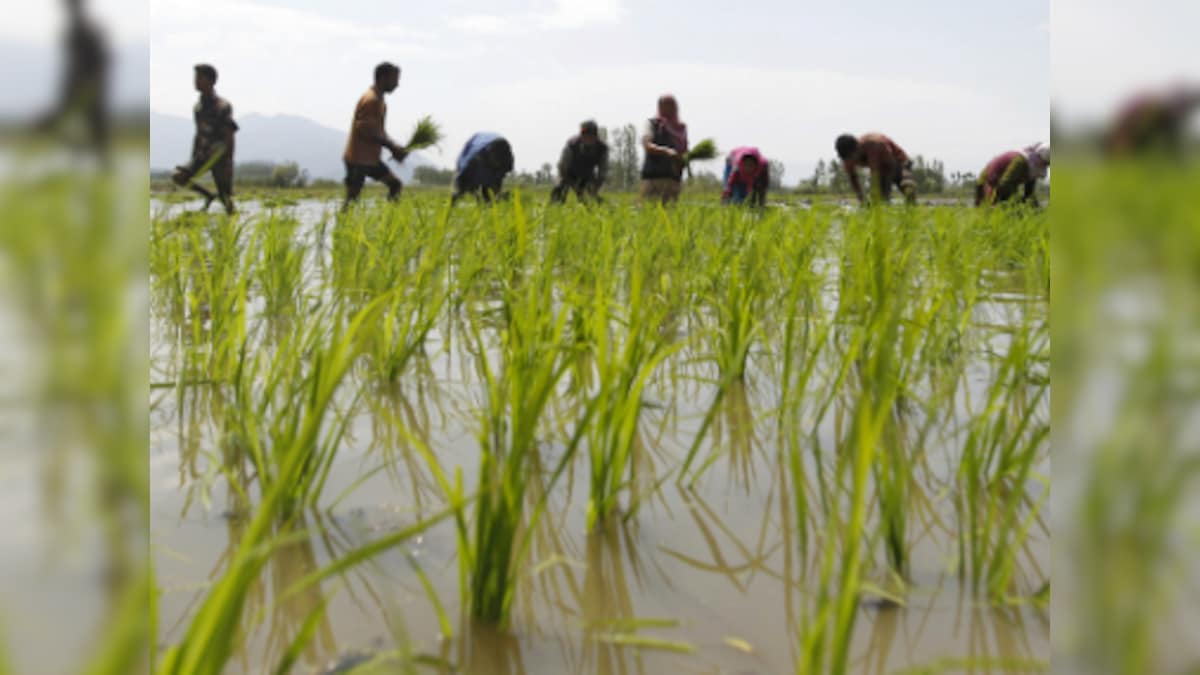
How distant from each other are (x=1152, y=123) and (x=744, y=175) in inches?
317

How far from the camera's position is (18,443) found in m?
0.25

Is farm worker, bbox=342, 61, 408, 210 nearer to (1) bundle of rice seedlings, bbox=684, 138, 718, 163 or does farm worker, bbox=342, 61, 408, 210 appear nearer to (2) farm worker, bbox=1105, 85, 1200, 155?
(1) bundle of rice seedlings, bbox=684, 138, 718, 163

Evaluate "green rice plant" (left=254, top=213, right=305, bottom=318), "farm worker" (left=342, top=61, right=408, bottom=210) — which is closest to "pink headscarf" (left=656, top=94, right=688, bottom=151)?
"farm worker" (left=342, top=61, right=408, bottom=210)

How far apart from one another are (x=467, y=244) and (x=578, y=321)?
123 cm

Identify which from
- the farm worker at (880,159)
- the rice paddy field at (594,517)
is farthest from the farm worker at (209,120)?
the rice paddy field at (594,517)

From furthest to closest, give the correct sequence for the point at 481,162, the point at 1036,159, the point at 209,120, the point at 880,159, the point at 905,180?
the point at 905,180, the point at 481,162, the point at 880,159, the point at 1036,159, the point at 209,120

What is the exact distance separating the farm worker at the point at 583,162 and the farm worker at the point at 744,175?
1232mm

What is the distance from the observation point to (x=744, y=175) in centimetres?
812

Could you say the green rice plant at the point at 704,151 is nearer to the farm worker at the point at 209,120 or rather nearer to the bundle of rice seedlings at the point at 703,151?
the bundle of rice seedlings at the point at 703,151

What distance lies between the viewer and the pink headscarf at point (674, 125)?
301 inches

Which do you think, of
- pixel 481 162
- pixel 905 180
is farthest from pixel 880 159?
pixel 481 162

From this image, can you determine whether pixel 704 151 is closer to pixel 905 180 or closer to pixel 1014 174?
pixel 905 180

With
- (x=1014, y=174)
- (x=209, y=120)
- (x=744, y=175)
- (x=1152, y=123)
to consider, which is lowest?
(x=1152, y=123)

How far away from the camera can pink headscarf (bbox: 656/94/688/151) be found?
25.1 feet
